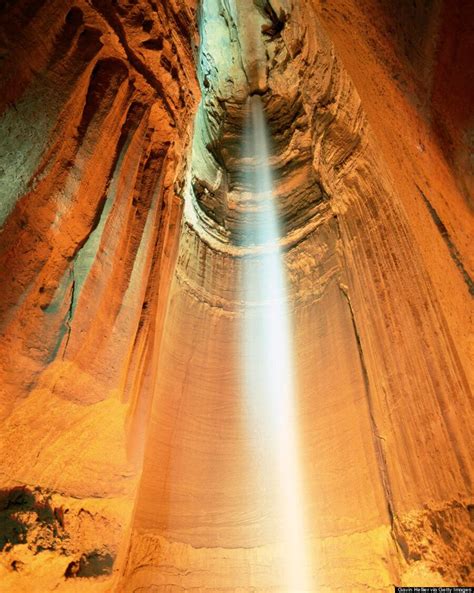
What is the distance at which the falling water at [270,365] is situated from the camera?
3.54 m

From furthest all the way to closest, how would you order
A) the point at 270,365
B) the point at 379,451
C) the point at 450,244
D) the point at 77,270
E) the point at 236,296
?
1. the point at 236,296
2. the point at 270,365
3. the point at 450,244
4. the point at 379,451
5. the point at 77,270

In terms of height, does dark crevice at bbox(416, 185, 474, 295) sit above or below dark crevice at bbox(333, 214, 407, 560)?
above

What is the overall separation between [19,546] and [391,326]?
3.02 meters

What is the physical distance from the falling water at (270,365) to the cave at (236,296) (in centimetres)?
2

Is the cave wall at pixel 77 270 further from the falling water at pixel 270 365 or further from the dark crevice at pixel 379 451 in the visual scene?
the dark crevice at pixel 379 451

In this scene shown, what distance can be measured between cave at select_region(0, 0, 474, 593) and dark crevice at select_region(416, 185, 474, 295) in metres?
0.04

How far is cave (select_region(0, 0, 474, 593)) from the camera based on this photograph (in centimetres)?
222

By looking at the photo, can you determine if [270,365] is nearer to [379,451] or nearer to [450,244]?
[379,451]

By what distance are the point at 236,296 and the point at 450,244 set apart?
2.17 metres

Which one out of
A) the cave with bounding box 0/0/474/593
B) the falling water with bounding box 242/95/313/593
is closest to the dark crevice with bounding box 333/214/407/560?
the cave with bounding box 0/0/474/593

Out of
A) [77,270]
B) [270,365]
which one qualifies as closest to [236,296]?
[270,365]

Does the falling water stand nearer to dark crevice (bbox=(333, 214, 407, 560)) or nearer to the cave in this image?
the cave

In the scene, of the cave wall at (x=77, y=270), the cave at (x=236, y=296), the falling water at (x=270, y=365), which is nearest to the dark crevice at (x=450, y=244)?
the cave at (x=236, y=296)

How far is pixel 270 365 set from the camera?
438cm
